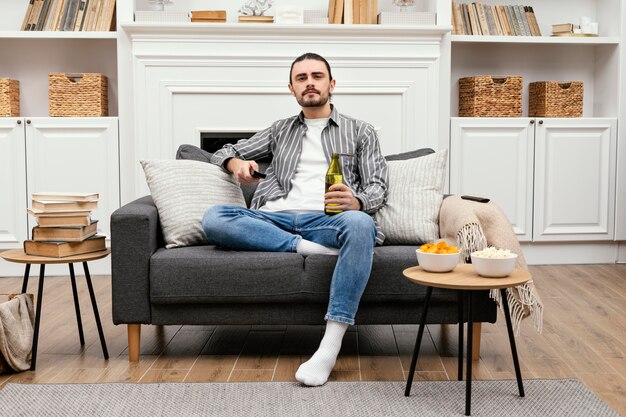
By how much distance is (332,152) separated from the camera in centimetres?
318

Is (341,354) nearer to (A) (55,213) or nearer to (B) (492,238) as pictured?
(B) (492,238)

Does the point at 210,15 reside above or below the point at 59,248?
above

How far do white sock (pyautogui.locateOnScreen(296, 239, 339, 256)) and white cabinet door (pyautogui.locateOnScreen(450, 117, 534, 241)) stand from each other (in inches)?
83.7

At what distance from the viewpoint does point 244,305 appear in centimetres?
281

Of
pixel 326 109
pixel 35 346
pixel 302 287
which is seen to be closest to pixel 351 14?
pixel 326 109

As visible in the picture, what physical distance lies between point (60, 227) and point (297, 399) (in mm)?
1063

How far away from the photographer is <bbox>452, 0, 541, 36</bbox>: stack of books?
16.1 ft

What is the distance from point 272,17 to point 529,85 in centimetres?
174

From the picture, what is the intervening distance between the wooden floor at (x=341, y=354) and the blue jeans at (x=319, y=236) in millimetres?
276

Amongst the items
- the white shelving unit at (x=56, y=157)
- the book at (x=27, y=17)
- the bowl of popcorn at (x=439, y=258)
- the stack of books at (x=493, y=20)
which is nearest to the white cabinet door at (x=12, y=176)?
the white shelving unit at (x=56, y=157)

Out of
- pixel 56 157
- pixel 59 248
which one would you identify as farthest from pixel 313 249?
pixel 56 157

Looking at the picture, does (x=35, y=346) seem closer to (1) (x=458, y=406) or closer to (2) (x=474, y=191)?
(1) (x=458, y=406)

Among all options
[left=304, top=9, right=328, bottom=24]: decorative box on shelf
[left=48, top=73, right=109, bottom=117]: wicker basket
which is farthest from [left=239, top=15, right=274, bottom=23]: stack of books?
[left=48, top=73, right=109, bottom=117]: wicker basket

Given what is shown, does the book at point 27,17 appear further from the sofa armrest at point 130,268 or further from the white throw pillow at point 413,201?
the white throw pillow at point 413,201
